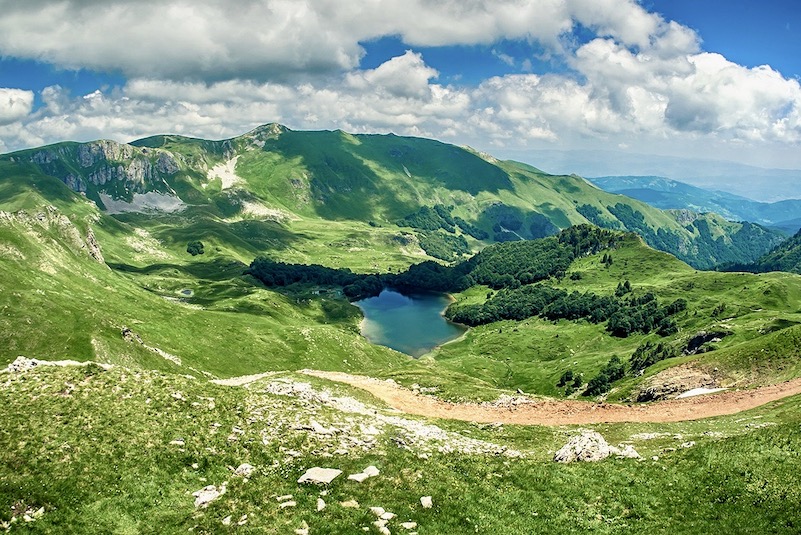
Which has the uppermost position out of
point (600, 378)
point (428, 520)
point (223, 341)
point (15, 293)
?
point (428, 520)

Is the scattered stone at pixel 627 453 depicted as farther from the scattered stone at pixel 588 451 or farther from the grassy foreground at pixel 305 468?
the grassy foreground at pixel 305 468

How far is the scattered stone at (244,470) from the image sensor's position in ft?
118

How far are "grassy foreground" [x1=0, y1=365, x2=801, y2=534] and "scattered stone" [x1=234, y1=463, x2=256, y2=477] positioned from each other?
61 centimetres

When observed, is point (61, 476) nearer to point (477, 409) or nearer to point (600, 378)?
point (477, 409)

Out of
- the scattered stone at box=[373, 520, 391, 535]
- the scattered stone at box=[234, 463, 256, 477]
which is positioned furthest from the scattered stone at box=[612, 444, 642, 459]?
the scattered stone at box=[234, 463, 256, 477]

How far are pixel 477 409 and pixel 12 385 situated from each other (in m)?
45.5

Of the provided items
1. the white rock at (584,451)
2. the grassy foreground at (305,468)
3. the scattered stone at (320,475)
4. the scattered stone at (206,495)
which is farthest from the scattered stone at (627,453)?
the scattered stone at (206,495)

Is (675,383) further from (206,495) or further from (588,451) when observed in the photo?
(206,495)

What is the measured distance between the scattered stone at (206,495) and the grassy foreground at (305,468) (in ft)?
1.86

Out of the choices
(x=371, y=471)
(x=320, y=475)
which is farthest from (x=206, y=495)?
(x=371, y=471)

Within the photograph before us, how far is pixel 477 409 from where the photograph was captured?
62.4 metres

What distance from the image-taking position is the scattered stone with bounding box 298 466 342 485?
112 feet

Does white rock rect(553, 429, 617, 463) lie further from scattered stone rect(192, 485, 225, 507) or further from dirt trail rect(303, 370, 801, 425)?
scattered stone rect(192, 485, 225, 507)

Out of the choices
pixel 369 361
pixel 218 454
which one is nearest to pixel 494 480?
pixel 218 454
